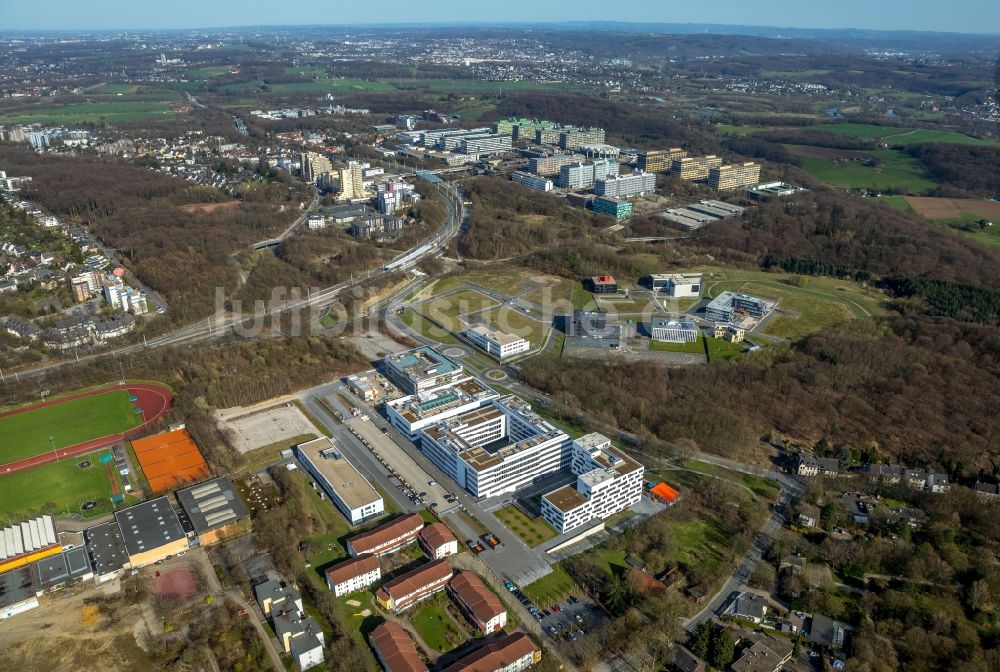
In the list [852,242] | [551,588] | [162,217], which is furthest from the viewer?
[162,217]

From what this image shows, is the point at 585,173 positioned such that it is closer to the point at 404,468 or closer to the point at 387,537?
the point at 404,468

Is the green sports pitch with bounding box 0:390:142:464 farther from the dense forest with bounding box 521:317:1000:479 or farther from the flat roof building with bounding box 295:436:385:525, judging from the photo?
the dense forest with bounding box 521:317:1000:479

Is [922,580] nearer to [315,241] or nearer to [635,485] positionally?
[635,485]

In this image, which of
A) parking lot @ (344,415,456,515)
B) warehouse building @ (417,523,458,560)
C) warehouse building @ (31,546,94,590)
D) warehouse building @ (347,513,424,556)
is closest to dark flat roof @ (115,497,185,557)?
warehouse building @ (31,546,94,590)

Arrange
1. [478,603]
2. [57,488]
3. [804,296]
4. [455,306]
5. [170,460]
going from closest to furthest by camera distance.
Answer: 1. [478,603]
2. [57,488]
3. [170,460]
4. [455,306]
5. [804,296]

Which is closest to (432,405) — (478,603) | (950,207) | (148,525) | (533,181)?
(478,603)

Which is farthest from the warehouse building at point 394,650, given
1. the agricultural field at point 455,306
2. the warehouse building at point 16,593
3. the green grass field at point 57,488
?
the agricultural field at point 455,306
